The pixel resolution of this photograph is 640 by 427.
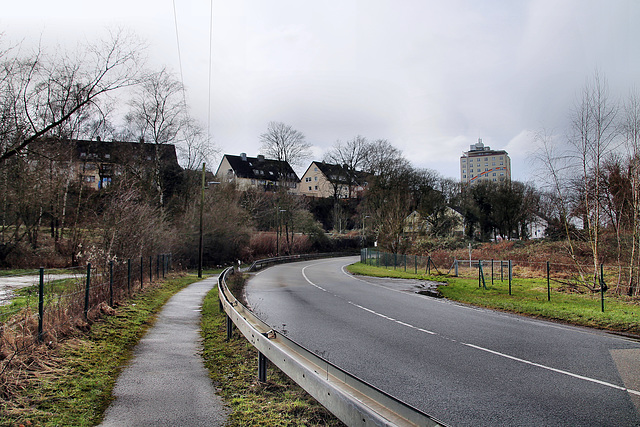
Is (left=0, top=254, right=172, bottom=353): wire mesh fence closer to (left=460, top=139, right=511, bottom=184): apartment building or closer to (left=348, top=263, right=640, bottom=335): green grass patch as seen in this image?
(left=348, top=263, right=640, bottom=335): green grass patch

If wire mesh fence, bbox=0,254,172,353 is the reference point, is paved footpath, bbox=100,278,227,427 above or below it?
below

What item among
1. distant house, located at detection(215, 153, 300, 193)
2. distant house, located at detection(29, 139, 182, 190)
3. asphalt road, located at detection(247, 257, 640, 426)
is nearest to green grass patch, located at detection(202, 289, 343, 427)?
asphalt road, located at detection(247, 257, 640, 426)

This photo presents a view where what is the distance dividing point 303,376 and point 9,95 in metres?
16.9

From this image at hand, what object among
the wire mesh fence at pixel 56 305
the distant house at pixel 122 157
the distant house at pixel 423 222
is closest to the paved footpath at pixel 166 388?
the wire mesh fence at pixel 56 305

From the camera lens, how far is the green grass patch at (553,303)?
39.8 ft

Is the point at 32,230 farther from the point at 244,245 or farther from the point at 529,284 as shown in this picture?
the point at 529,284

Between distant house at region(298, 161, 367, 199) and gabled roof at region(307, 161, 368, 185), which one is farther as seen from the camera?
distant house at region(298, 161, 367, 199)

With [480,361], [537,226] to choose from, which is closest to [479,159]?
[537,226]

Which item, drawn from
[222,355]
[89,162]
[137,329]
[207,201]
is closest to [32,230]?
[89,162]

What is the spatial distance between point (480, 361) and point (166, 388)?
17.1 feet

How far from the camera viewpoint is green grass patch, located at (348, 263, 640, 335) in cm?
1212

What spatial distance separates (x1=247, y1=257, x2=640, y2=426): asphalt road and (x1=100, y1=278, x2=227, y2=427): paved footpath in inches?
89.6

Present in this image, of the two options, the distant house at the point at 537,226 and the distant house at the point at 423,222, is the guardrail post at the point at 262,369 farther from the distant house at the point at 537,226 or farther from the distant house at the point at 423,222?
the distant house at the point at 537,226

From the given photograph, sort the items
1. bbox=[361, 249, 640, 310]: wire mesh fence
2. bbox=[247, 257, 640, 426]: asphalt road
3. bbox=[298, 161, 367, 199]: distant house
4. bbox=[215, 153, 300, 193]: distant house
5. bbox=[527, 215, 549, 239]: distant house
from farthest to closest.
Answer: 1. bbox=[215, 153, 300, 193]: distant house
2. bbox=[298, 161, 367, 199]: distant house
3. bbox=[527, 215, 549, 239]: distant house
4. bbox=[361, 249, 640, 310]: wire mesh fence
5. bbox=[247, 257, 640, 426]: asphalt road
